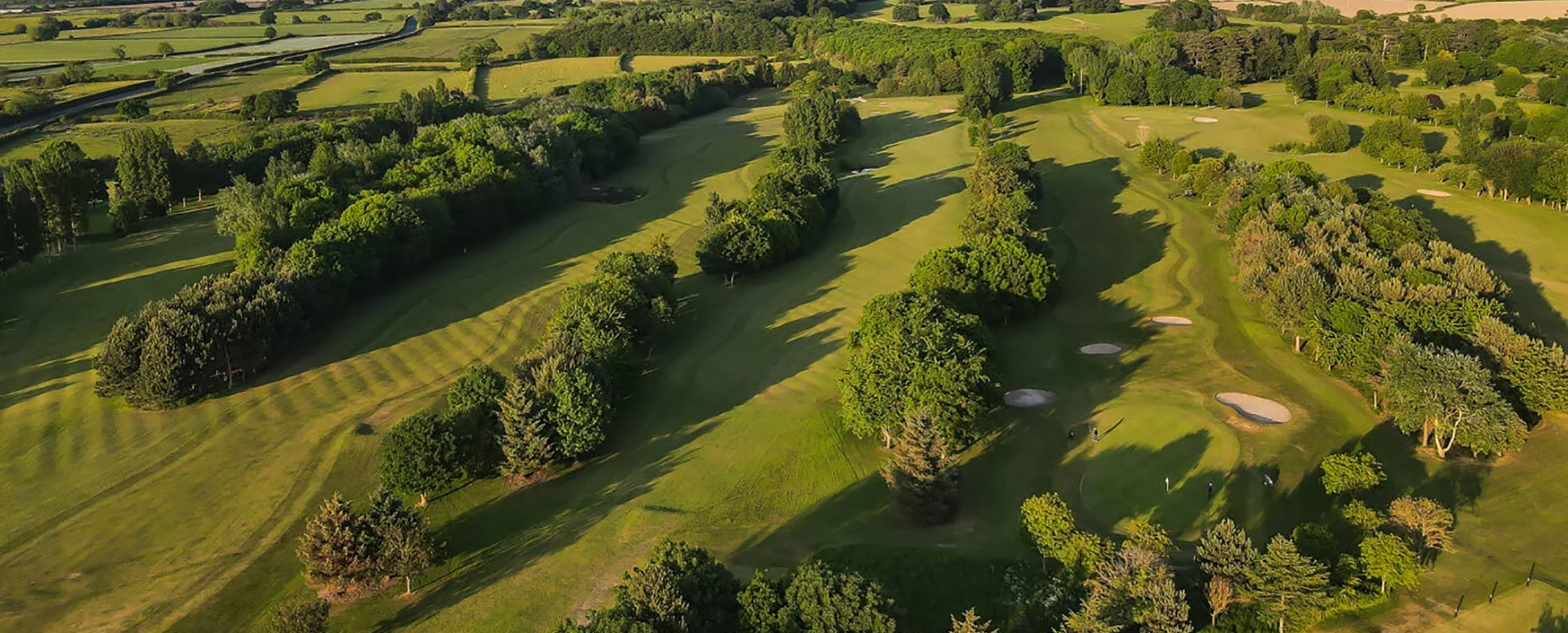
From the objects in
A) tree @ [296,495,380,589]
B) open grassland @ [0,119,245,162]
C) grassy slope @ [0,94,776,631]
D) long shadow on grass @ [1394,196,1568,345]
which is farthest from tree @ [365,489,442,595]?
open grassland @ [0,119,245,162]

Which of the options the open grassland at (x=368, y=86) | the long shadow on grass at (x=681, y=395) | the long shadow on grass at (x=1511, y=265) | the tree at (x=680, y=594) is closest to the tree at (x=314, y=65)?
the open grassland at (x=368, y=86)

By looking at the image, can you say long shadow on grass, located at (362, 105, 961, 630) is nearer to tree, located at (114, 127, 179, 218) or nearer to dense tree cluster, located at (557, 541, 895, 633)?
dense tree cluster, located at (557, 541, 895, 633)

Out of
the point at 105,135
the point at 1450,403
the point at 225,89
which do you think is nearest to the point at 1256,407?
the point at 1450,403

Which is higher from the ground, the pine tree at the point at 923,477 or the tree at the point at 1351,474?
the pine tree at the point at 923,477

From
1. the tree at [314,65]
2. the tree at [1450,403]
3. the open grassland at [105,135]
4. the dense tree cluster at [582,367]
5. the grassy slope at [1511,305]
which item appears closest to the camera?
the grassy slope at [1511,305]

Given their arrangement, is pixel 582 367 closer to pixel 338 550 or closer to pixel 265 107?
pixel 338 550

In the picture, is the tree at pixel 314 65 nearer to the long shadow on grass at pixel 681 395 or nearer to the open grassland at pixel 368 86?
the open grassland at pixel 368 86
